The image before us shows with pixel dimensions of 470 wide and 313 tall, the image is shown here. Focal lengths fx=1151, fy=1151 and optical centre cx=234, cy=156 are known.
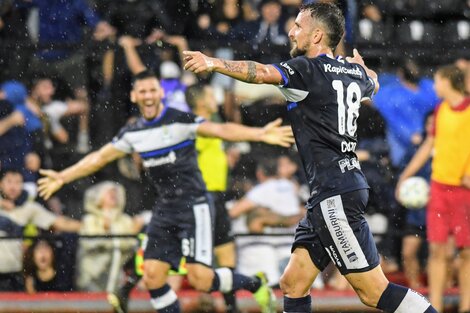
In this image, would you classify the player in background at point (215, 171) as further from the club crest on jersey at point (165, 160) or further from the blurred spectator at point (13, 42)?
the blurred spectator at point (13, 42)

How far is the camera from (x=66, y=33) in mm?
11625

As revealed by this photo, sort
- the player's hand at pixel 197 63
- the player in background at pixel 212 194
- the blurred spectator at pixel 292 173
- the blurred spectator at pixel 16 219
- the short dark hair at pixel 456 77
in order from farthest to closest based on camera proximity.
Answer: the blurred spectator at pixel 292 173
the blurred spectator at pixel 16 219
the short dark hair at pixel 456 77
the player in background at pixel 212 194
the player's hand at pixel 197 63

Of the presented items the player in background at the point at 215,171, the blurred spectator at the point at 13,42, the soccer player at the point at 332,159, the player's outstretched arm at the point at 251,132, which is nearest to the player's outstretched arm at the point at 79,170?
the player's outstretched arm at the point at 251,132

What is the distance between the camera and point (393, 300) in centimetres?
637

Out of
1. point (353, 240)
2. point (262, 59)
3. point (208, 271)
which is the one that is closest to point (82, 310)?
point (208, 271)

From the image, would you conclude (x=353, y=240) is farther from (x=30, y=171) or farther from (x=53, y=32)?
(x=53, y=32)

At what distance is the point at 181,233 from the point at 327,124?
267cm

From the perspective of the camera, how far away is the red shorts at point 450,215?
9828 millimetres

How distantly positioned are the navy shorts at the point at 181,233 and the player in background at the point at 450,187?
2127 mm

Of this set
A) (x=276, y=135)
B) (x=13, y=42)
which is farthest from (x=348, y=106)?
(x=13, y=42)

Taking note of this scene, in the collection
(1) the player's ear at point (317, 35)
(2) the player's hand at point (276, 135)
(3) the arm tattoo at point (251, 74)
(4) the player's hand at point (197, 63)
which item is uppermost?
(1) the player's ear at point (317, 35)

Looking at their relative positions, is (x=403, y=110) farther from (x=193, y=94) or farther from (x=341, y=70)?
(x=341, y=70)

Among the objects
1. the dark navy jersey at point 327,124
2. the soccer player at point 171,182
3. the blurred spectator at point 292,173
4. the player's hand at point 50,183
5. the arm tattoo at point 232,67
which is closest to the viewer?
the arm tattoo at point 232,67

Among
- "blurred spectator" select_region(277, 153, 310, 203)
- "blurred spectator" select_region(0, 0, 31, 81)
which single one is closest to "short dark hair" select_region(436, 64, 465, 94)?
"blurred spectator" select_region(277, 153, 310, 203)
